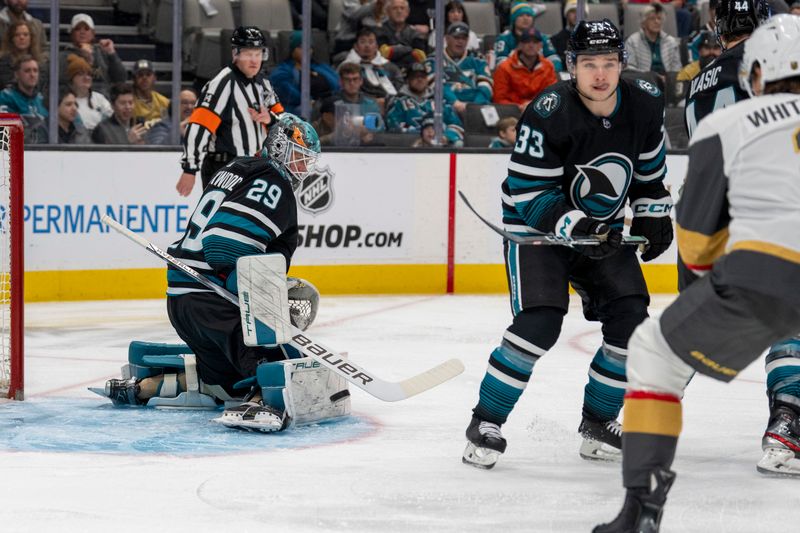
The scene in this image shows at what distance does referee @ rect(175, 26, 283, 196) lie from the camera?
5656 millimetres

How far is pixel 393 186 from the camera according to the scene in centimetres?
691

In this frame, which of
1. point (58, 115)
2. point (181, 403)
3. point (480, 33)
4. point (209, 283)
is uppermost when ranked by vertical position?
point (480, 33)

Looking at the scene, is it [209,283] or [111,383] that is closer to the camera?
[209,283]

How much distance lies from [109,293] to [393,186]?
1.53 metres

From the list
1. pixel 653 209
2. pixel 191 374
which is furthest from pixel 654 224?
pixel 191 374

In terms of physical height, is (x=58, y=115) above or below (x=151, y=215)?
above

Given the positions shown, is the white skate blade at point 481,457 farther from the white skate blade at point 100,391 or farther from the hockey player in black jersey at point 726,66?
the white skate blade at point 100,391

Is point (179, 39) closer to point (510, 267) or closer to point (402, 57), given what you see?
point (402, 57)

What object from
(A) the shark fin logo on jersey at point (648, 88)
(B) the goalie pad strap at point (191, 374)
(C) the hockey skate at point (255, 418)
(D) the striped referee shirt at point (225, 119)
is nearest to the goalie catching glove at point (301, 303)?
(C) the hockey skate at point (255, 418)

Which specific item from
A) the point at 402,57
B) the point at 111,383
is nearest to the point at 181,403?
the point at 111,383

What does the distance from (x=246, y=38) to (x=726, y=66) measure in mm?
2731

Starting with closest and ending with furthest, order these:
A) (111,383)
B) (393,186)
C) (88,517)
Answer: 1. (88,517)
2. (111,383)
3. (393,186)

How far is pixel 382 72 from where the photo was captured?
7191 millimetres

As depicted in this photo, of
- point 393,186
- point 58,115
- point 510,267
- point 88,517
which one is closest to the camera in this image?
point 88,517
